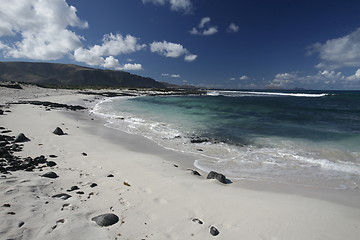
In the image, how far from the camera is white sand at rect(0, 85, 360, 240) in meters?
3.31

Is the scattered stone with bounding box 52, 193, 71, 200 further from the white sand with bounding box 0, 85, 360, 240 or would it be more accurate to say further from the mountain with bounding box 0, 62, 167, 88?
the mountain with bounding box 0, 62, 167, 88

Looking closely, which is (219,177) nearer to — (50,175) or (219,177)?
(219,177)

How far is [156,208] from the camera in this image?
13.5ft

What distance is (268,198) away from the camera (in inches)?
197

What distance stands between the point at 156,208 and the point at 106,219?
42.5 inches

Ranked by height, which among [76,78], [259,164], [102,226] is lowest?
[259,164]

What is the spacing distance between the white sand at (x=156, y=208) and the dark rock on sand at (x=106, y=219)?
3.1 inches

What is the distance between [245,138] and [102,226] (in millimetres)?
10549

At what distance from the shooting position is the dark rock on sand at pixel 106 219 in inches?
134

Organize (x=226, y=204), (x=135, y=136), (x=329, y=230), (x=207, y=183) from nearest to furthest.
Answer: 1. (x=329, y=230)
2. (x=226, y=204)
3. (x=207, y=183)
4. (x=135, y=136)

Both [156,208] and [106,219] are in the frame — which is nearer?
[106,219]

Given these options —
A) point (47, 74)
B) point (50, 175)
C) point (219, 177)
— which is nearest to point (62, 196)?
point (50, 175)

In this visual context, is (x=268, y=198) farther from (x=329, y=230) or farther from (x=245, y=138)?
(x=245, y=138)

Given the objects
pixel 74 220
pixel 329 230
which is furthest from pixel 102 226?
pixel 329 230
